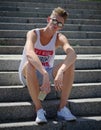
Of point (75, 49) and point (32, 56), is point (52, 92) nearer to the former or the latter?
point (32, 56)

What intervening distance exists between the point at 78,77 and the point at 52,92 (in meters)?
0.67

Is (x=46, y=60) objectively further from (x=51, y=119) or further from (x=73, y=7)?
(x=73, y=7)

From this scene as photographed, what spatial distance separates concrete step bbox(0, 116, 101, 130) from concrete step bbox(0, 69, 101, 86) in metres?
0.85

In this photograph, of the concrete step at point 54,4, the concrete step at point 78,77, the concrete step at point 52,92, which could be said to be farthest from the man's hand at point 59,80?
the concrete step at point 54,4

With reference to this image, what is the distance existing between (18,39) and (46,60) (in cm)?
234

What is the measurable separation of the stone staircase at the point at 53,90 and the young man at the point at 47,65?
0.19 meters

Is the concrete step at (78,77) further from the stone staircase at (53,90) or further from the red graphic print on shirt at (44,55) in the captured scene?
the red graphic print on shirt at (44,55)

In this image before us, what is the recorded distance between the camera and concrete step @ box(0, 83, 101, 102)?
4.61 metres

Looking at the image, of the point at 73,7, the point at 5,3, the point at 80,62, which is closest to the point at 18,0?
the point at 5,3

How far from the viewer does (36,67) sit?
405 cm

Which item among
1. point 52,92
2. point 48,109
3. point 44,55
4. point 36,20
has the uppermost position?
point 36,20

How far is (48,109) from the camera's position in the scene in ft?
14.7

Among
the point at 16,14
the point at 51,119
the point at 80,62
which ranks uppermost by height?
the point at 16,14

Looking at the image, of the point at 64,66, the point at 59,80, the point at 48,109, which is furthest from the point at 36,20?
the point at 59,80
